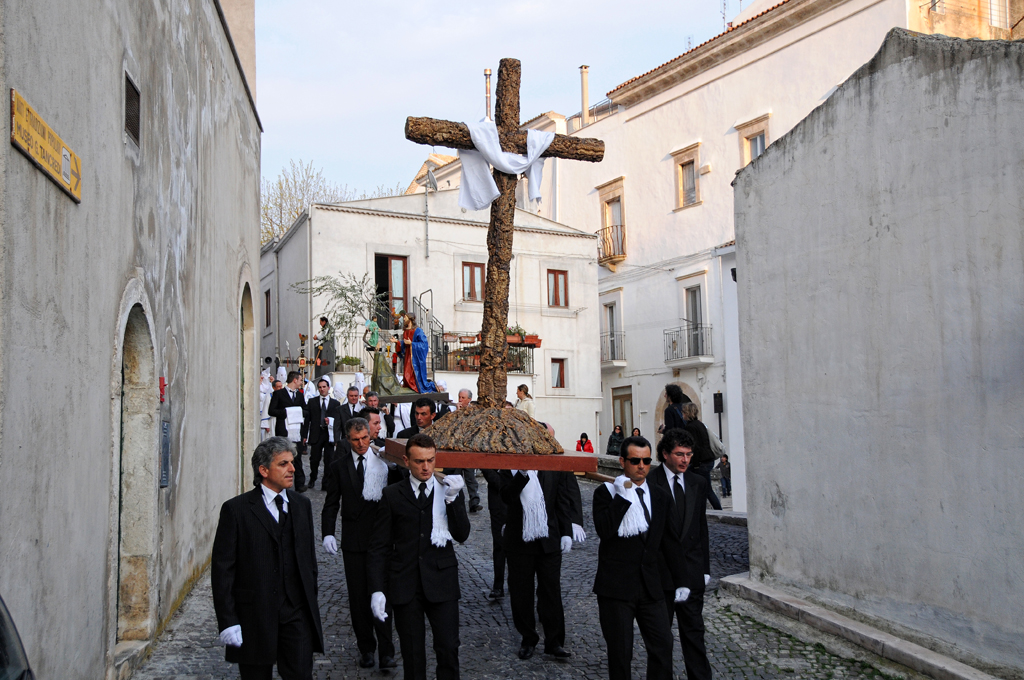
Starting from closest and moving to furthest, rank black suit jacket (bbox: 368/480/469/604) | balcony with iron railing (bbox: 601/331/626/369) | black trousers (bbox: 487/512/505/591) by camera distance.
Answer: black suit jacket (bbox: 368/480/469/604) < black trousers (bbox: 487/512/505/591) < balcony with iron railing (bbox: 601/331/626/369)

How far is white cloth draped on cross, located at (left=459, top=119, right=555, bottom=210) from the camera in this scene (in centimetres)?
715

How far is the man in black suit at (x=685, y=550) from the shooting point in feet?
20.4

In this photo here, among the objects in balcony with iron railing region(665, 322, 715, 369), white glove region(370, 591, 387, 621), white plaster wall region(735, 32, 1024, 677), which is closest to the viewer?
white glove region(370, 591, 387, 621)

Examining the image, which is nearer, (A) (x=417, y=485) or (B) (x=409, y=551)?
(B) (x=409, y=551)

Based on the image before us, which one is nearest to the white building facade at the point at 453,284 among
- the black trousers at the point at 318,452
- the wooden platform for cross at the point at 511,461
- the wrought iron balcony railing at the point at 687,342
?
the wrought iron balcony railing at the point at 687,342

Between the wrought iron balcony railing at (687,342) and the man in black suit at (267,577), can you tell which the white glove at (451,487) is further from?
the wrought iron balcony railing at (687,342)

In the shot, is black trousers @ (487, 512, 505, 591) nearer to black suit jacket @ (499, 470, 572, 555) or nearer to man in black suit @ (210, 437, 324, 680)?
black suit jacket @ (499, 470, 572, 555)

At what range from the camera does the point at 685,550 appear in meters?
6.34

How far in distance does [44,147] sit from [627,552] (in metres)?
3.92

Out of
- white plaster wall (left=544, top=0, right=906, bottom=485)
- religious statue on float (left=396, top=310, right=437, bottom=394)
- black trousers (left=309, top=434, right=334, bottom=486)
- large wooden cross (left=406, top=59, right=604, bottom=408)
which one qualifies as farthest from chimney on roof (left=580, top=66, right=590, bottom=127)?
large wooden cross (left=406, top=59, right=604, bottom=408)

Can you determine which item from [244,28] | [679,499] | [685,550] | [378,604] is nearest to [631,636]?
[685,550]

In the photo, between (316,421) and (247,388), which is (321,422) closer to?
(316,421)

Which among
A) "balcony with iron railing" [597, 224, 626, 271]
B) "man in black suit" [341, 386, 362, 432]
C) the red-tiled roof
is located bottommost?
"man in black suit" [341, 386, 362, 432]

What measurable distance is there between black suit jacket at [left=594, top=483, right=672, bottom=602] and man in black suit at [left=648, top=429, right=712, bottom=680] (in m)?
0.11
